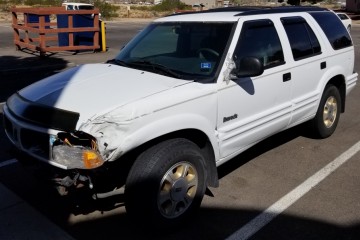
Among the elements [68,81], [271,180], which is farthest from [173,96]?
[271,180]

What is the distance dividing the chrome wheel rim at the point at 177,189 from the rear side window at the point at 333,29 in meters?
3.06

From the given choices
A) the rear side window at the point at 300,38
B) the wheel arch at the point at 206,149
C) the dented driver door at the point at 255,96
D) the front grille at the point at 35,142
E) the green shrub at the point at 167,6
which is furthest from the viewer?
the green shrub at the point at 167,6

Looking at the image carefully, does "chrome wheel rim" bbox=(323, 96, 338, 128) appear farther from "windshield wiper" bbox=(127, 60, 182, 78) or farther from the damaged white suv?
"windshield wiper" bbox=(127, 60, 182, 78)

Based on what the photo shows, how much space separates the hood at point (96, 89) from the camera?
133 inches

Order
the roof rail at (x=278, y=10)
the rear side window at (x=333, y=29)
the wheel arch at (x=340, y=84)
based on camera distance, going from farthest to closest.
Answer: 1. the wheel arch at (x=340, y=84)
2. the rear side window at (x=333, y=29)
3. the roof rail at (x=278, y=10)

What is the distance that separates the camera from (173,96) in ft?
11.5

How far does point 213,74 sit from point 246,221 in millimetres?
1331

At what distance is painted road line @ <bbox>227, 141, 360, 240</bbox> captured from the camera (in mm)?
3607

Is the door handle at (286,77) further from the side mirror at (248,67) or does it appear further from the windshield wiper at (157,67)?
the windshield wiper at (157,67)

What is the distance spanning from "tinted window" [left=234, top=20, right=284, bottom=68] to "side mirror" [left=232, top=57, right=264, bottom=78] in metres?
0.19

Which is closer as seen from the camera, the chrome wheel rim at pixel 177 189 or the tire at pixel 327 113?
the chrome wheel rim at pixel 177 189

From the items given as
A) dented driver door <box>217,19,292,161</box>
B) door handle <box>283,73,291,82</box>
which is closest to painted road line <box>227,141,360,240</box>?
dented driver door <box>217,19,292,161</box>


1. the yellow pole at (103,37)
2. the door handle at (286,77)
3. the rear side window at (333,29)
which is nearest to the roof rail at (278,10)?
the rear side window at (333,29)

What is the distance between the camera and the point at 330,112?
5.89m
